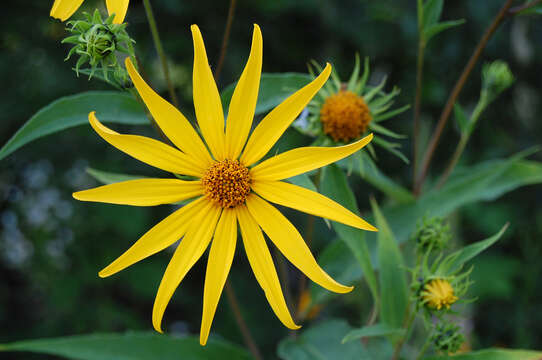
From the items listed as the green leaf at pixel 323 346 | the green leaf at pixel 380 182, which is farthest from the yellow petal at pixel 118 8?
the green leaf at pixel 323 346

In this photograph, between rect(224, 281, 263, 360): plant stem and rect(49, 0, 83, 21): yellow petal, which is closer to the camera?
rect(49, 0, 83, 21): yellow petal

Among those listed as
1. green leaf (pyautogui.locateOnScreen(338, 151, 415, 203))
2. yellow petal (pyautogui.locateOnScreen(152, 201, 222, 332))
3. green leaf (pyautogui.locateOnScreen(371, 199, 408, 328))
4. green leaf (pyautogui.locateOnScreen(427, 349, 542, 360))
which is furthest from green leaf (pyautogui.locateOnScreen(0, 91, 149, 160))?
green leaf (pyautogui.locateOnScreen(427, 349, 542, 360))

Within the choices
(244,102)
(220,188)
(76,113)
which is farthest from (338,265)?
(76,113)

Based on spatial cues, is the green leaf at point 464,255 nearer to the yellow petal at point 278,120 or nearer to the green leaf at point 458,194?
the green leaf at point 458,194

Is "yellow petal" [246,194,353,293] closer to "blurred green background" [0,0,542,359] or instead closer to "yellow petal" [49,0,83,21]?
"yellow petal" [49,0,83,21]

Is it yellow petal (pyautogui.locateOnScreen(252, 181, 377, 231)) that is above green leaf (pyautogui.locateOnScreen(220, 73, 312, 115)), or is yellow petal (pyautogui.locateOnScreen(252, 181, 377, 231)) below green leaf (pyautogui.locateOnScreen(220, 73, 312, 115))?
below

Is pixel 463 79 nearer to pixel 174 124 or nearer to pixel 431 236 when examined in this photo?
pixel 431 236
